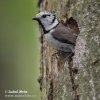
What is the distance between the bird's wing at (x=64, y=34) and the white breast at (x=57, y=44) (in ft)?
0.05

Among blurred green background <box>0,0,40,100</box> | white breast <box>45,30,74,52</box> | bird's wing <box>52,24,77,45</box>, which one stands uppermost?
bird's wing <box>52,24,77,45</box>

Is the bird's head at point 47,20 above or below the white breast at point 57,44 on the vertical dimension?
above

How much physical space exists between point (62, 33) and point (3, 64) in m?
1.72

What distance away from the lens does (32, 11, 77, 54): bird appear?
7.73 feet

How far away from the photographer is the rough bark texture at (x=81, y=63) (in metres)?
2.18

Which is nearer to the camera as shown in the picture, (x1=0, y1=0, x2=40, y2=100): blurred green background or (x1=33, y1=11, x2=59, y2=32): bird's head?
(x1=33, y1=11, x2=59, y2=32): bird's head

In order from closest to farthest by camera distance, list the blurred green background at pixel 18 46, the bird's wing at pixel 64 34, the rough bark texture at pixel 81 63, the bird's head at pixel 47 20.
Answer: the rough bark texture at pixel 81 63
the bird's wing at pixel 64 34
the bird's head at pixel 47 20
the blurred green background at pixel 18 46

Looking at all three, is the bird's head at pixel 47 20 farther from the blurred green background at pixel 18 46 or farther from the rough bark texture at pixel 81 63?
the blurred green background at pixel 18 46

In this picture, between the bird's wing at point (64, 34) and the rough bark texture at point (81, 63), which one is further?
the bird's wing at point (64, 34)

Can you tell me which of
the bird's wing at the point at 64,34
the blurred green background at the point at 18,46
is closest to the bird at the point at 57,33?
the bird's wing at the point at 64,34

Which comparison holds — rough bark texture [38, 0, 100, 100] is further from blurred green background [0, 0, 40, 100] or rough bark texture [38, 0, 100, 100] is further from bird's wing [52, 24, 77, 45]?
blurred green background [0, 0, 40, 100]

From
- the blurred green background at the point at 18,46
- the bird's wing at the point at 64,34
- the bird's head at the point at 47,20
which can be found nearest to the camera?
the bird's wing at the point at 64,34

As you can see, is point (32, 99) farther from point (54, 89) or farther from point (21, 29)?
point (54, 89)

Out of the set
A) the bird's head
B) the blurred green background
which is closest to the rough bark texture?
the bird's head
